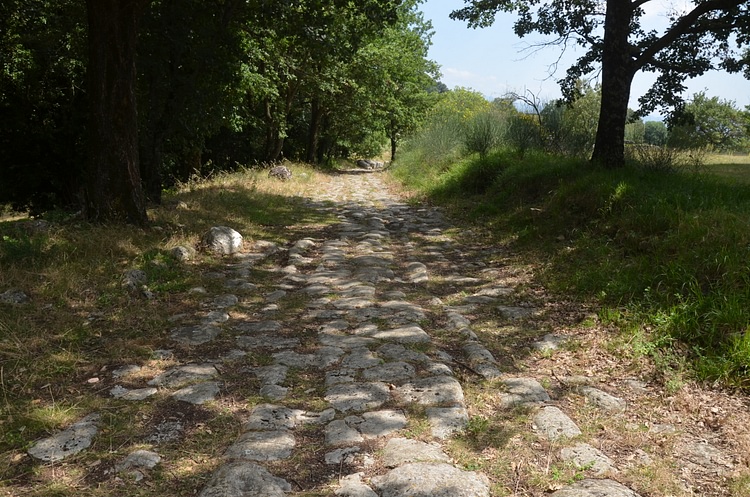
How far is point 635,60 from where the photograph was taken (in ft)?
26.1

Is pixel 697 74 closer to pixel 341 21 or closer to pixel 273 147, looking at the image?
pixel 341 21

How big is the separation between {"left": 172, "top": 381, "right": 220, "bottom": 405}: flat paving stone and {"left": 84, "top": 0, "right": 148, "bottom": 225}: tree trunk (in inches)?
158

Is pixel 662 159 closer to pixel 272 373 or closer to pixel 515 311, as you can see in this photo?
pixel 515 311

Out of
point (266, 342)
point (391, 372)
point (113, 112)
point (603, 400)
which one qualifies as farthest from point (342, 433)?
point (113, 112)

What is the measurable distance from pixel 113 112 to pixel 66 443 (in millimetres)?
4915

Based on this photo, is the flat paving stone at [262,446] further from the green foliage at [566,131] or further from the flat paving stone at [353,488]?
the green foliage at [566,131]

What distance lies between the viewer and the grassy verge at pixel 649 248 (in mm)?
3576

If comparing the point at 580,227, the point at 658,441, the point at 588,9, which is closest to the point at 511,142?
the point at 588,9

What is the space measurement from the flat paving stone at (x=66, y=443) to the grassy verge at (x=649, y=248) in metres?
3.67

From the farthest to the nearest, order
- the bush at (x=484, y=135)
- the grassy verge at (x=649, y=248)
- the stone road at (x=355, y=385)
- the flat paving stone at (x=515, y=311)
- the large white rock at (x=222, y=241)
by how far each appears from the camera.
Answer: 1. the bush at (x=484, y=135)
2. the large white rock at (x=222, y=241)
3. the flat paving stone at (x=515, y=311)
4. the grassy verge at (x=649, y=248)
5. the stone road at (x=355, y=385)

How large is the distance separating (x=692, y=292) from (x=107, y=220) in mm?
6477

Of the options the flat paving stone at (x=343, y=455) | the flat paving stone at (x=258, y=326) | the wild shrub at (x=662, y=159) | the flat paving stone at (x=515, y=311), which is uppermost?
the wild shrub at (x=662, y=159)

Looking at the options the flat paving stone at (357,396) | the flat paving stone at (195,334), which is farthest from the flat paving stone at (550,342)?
the flat paving stone at (195,334)

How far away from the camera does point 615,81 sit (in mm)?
7906
